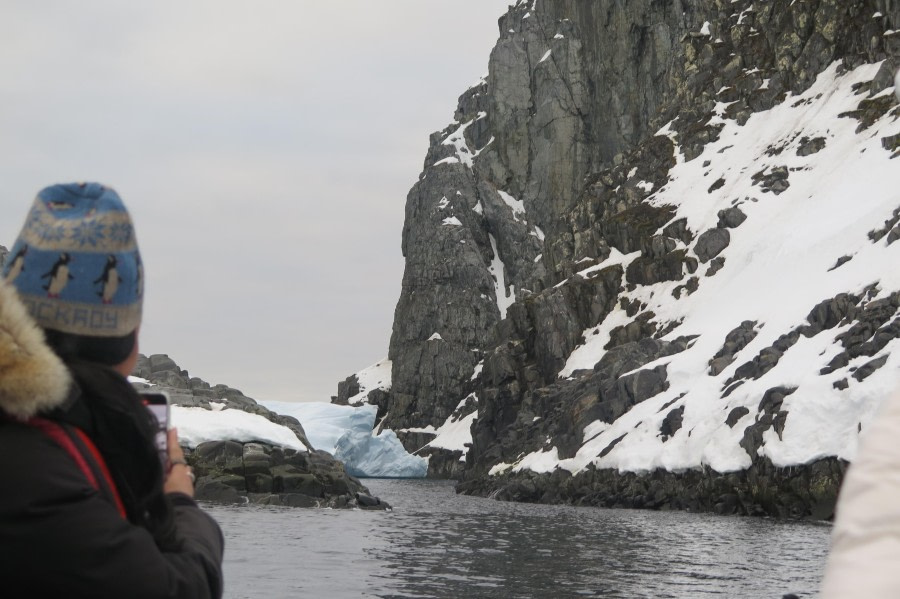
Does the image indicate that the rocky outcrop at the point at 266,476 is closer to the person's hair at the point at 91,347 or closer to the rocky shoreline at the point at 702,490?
the rocky shoreline at the point at 702,490

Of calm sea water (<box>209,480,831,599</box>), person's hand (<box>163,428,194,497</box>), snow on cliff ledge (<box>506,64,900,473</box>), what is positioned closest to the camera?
person's hand (<box>163,428,194,497</box>)

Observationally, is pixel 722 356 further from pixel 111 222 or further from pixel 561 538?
pixel 111 222

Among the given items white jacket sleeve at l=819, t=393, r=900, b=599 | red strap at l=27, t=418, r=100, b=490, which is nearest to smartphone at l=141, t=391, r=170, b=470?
red strap at l=27, t=418, r=100, b=490

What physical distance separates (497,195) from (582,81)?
1108 inches

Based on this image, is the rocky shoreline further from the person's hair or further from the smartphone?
the person's hair

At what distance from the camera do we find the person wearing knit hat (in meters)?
2.95

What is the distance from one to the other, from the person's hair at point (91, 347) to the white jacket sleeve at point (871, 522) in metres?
2.59

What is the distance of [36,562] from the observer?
2938 mm

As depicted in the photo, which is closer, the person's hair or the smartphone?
the person's hair

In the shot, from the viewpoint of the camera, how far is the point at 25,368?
3.05m

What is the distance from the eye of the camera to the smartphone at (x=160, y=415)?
3.60 metres

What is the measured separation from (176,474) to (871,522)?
2.70 metres

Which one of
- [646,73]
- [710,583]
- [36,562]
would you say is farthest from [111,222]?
[646,73]

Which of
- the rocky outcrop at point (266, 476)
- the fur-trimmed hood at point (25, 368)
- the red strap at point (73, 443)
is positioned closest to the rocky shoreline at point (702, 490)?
the rocky outcrop at point (266, 476)
